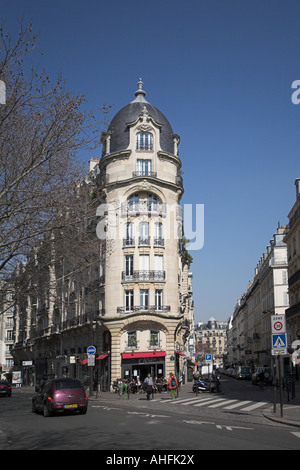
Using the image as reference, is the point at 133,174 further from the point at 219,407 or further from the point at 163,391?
the point at 219,407

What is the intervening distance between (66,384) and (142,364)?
22.0 m

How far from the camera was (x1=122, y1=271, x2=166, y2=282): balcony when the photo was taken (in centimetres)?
4059

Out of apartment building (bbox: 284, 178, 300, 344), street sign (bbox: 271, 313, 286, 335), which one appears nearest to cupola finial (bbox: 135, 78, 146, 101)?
apartment building (bbox: 284, 178, 300, 344)

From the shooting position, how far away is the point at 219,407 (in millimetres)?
22219

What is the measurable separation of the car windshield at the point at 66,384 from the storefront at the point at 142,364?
21299 mm

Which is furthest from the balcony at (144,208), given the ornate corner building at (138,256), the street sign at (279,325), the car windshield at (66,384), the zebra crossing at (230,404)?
the street sign at (279,325)

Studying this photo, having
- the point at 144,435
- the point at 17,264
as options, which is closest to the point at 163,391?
the point at 17,264

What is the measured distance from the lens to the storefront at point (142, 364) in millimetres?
39844

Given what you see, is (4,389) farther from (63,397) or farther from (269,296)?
(269,296)

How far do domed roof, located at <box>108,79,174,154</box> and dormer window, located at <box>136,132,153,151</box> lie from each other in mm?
980

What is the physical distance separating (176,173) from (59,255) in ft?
80.8

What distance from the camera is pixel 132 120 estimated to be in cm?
4338

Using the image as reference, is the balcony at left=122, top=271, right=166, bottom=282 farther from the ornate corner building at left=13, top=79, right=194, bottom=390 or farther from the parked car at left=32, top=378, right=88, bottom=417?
the parked car at left=32, top=378, right=88, bottom=417

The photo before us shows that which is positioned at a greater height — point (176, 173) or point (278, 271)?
point (176, 173)
